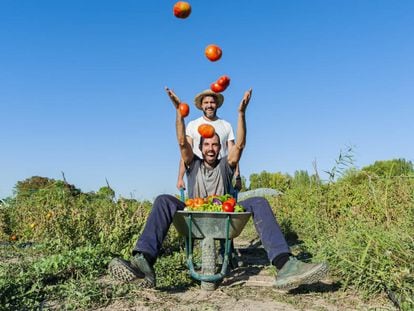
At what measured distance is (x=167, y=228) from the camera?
3.66 m

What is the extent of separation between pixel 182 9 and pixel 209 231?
2.26 m

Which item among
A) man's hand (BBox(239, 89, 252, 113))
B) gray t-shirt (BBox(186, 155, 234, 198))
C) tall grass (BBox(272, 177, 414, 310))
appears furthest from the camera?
gray t-shirt (BBox(186, 155, 234, 198))

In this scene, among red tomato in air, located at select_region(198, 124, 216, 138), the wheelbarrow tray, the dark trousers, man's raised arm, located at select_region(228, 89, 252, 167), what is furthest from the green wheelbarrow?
red tomato in air, located at select_region(198, 124, 216, 138)

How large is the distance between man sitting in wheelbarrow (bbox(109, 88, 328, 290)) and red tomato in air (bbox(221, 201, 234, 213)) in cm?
23

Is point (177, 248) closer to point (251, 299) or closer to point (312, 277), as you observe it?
point (251, 299)

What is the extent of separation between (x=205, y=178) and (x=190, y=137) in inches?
36.9

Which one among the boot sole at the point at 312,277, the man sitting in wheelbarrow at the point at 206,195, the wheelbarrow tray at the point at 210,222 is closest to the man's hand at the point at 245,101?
the man sitting in wheelbarrow at the point at 206,195

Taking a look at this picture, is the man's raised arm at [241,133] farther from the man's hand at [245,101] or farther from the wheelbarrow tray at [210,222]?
the wheelbarrow tray at [210,222]

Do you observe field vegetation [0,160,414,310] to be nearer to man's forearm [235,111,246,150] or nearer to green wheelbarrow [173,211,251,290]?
green wheelbarrow [173,211,251,290]

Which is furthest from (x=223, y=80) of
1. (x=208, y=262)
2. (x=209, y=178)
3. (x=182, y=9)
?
(x=208, y=262)

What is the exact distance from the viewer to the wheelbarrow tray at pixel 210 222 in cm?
354

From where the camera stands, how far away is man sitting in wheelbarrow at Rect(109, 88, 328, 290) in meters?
3.33

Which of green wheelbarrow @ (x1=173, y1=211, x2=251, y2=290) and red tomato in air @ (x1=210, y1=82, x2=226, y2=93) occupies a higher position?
red tomato in air @ (x1=210, y1=82, x2=226, y2=93)

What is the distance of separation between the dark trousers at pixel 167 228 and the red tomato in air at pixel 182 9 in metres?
1.95
